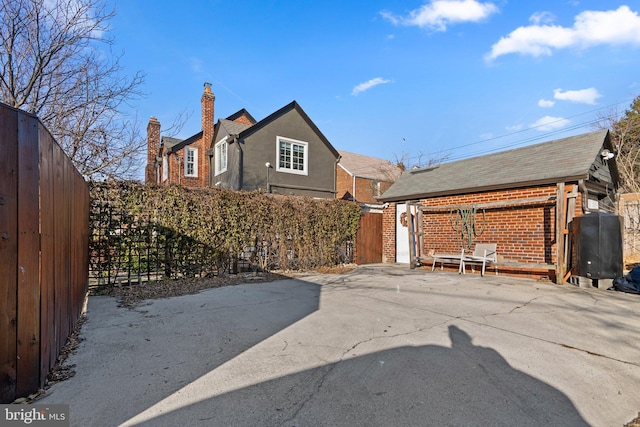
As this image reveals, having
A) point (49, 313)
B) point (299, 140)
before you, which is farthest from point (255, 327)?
point (299, 140)

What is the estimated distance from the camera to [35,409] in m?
2.24

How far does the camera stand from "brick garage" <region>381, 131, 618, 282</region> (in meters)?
7.61

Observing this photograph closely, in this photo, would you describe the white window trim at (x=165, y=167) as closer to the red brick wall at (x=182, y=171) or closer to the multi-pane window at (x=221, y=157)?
the red brick wall at (x=182, y=171)

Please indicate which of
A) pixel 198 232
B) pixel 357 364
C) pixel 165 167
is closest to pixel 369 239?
pixel 198 232

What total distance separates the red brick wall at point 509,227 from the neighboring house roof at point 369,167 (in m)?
10.9

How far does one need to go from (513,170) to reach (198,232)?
8806 millimetres

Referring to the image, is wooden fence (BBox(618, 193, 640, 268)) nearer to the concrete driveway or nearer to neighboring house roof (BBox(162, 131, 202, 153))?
the concrete driveway

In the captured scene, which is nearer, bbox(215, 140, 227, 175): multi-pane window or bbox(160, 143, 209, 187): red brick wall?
bbox(215, 140, 227, 175): multi-pane window

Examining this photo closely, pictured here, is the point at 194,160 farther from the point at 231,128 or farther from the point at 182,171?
the point at 231,128

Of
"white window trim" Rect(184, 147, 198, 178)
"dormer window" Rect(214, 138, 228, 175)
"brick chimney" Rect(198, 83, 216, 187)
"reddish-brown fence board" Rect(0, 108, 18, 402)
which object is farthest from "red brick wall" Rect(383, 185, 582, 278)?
"white window trim" Rect(184, 147, 198, 178)

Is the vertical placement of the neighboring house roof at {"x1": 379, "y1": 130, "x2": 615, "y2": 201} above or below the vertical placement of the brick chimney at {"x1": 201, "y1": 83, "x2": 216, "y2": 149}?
below

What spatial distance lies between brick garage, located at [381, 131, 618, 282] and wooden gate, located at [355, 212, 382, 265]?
4.47ft

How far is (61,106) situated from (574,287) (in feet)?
42.9

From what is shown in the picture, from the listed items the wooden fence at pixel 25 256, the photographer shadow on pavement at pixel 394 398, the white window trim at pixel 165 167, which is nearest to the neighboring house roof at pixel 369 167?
the white window trim at pixel 165 167
